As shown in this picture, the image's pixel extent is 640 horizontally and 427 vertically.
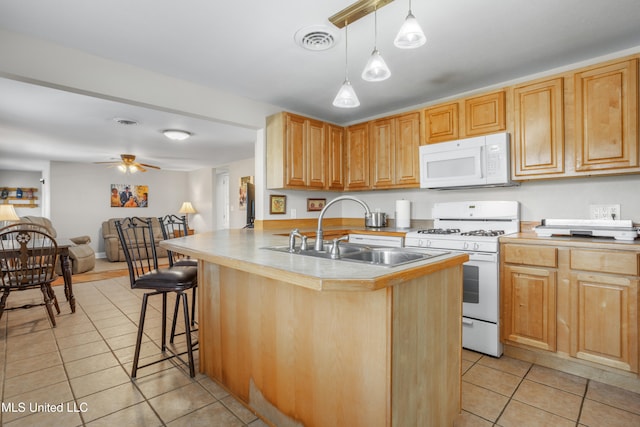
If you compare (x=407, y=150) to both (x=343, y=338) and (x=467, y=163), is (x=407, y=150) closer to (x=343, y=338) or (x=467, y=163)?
(x=467, y=163)

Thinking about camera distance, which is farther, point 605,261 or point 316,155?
point 316,155

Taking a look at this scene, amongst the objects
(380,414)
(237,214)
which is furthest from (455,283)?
(237,214)

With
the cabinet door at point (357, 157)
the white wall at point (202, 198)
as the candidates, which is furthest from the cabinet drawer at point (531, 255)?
the white wall at point (202, 198)

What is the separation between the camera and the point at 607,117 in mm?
2293


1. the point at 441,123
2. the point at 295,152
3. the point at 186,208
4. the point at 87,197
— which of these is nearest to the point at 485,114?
the point at 441,123

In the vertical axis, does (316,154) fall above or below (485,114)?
below

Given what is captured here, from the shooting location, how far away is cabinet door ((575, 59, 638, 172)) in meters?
2.21

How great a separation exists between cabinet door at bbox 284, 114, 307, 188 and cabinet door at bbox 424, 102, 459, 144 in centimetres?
136

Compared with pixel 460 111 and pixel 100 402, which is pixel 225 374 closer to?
pixel 100 402

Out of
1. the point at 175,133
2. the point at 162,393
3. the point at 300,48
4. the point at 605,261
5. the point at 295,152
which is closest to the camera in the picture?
the point at 162,393

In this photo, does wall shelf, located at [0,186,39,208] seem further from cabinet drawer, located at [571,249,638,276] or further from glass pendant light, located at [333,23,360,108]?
cabinet drawer, located at [571,249,638,276]

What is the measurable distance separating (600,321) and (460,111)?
6.55 feet

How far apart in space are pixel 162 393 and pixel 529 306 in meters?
2.50

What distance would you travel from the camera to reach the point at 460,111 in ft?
10.00
